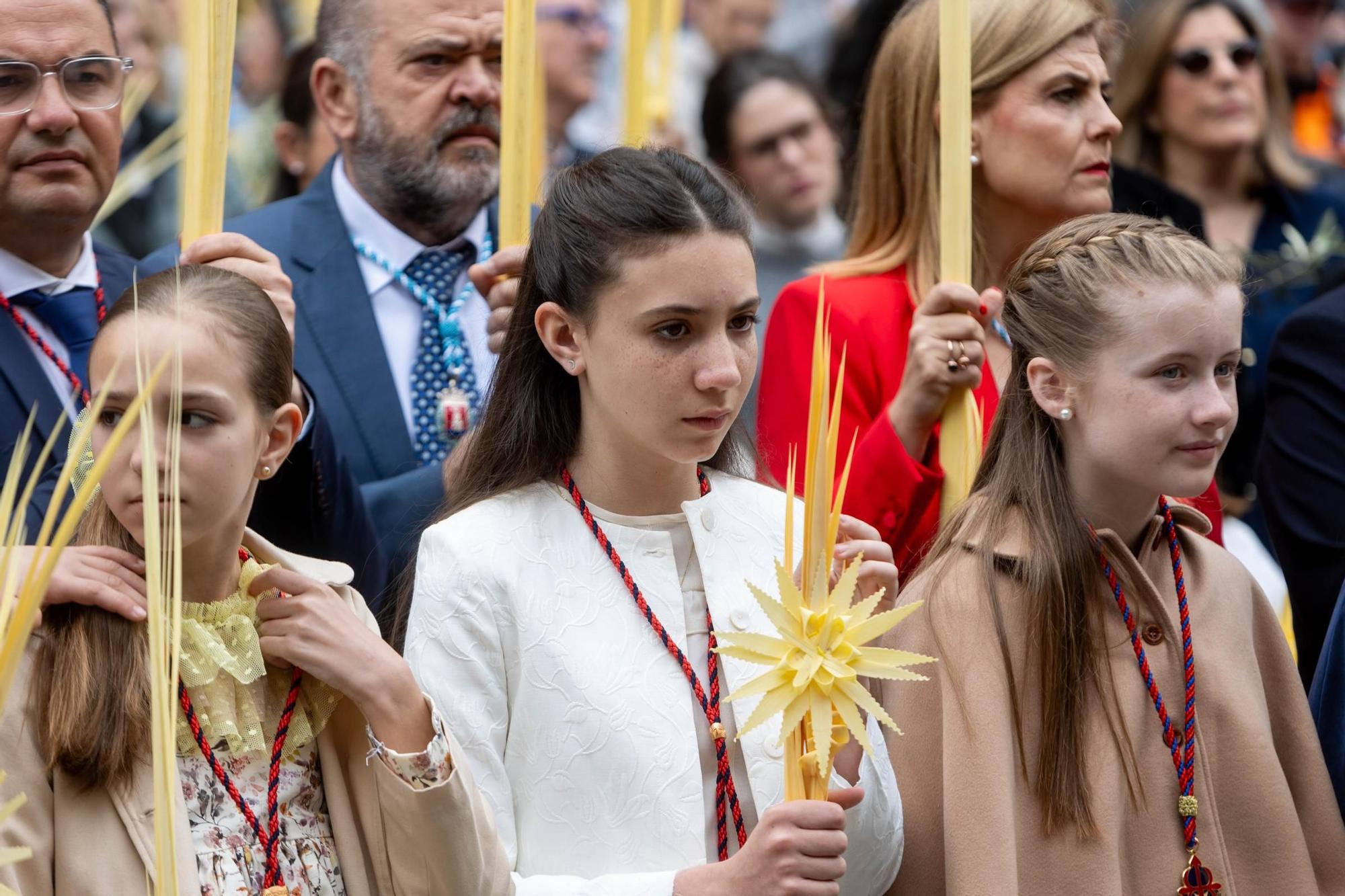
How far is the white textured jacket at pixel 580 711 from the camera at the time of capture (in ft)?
9.47

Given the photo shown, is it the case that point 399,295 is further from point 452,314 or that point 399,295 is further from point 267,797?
point 267,797

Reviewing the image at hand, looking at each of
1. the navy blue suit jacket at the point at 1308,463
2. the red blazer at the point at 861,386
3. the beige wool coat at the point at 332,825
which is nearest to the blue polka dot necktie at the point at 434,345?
the red blazer at the point at 861,386

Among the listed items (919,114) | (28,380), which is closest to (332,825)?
(28,380)

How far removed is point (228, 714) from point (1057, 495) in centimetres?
135

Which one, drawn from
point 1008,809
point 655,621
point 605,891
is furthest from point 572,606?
point 1008,809

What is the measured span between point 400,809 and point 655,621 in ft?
1.71

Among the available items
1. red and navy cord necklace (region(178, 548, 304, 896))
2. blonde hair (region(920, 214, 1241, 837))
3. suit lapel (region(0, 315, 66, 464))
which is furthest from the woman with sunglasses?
red and navy cord necklace (region(178, 548, 304, 896))

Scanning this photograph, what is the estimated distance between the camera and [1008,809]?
2.95 meters

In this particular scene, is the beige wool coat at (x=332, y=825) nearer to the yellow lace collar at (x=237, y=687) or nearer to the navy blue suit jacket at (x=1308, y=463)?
the yellow lace collar at (x=237, y=687)

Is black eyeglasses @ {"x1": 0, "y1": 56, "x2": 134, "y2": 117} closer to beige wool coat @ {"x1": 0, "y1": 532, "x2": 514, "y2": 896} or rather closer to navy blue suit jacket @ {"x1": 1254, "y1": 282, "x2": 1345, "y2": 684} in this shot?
beige wool coat @ {"x1": 0, "y1": 532, "x2": 514, "y2": 896}

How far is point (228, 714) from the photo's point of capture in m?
2.74

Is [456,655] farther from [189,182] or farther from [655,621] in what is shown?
[189,182]

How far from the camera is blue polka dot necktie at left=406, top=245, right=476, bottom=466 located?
4.22 m

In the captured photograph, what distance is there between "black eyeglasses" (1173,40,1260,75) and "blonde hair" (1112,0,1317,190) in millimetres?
44
